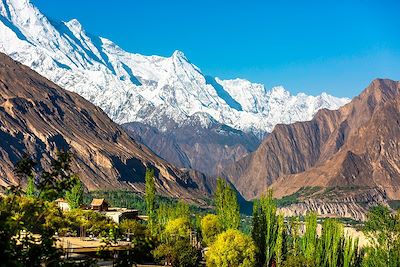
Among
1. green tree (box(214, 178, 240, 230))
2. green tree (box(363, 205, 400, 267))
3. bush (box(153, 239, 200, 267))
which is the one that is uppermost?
green tree (box(214, 178, 240, 230))

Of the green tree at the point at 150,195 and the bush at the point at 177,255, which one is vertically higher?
the green tree at the point at 150,195

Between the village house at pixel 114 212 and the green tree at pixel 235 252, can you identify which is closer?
the green tree at pixel 235 252

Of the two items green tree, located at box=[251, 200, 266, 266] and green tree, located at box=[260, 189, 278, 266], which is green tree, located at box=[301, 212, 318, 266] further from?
green tree, located at box=[251, 200, 266, 266]

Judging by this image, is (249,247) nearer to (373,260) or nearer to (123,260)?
(373,260)

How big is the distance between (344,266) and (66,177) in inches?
3293

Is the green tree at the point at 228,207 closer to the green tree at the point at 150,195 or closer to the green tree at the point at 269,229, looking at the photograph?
the green tree at the point at 269,229

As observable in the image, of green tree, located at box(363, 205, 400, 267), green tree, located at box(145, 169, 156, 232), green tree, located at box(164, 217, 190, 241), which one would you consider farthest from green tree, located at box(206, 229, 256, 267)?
green tree, located at box(164, 217, 190, 241)

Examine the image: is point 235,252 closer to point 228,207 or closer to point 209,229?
point 228,207

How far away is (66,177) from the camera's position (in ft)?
63.9

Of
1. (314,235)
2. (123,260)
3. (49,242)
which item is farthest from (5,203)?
(314,235)

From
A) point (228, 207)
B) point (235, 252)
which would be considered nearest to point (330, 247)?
point (235, 252)

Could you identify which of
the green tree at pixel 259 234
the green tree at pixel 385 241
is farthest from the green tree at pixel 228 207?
the green tree at pixel 385 241

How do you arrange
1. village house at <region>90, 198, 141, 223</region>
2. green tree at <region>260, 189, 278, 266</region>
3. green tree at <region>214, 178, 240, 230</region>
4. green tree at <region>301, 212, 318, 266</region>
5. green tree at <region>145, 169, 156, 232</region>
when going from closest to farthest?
1. green tree at <region>301, 212, 318, 266</region>
2. green tree at <region>260, 189, 278, 266</region>
3. green tree at <region>214, 178, 240, 230</region>
4. green tree at <region>145, 169, 156, 232</region>
5. village house at <region>90, 198, 141, 223</region>

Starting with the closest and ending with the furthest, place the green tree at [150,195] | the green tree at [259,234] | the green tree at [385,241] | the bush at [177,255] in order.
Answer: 1. the green tree at [385,241]
2. the green tree at [259,234]
3. the bush at [177,255]
4. the green tree at [150,195]
